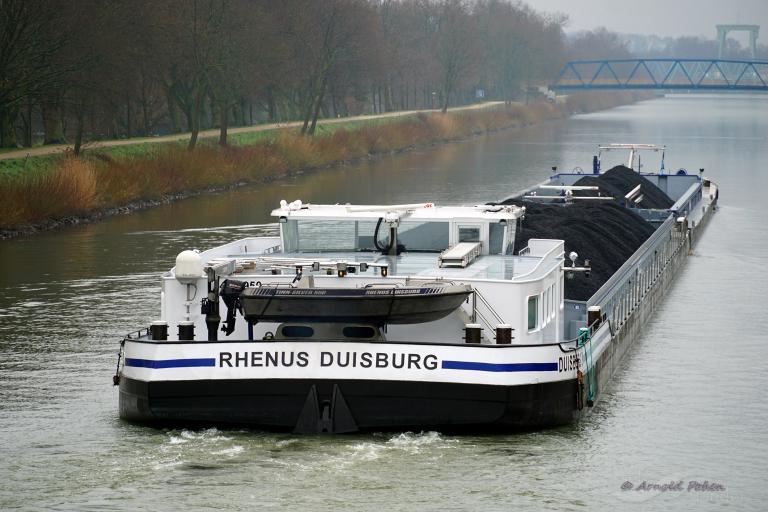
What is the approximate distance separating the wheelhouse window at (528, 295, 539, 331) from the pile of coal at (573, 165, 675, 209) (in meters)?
26.7

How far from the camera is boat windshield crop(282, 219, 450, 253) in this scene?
2300 cm

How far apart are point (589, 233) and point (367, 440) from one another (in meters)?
15.1

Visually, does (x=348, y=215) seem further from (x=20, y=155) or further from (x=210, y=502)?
(x=20, y=155)

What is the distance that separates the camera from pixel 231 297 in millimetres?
19891

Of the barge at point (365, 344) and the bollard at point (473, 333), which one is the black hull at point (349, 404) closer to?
A: the barge at point (365, 344)

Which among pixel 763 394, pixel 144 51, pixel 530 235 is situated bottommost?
pixel 763 394

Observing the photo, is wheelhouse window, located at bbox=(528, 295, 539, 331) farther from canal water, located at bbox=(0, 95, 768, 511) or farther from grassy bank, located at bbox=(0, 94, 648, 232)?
grassy bank, located at bbox=(0, 94, 648, 232)

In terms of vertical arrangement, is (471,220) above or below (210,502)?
above

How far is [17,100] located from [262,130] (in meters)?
30.1

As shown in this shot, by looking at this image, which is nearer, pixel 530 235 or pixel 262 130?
pixel 530 235

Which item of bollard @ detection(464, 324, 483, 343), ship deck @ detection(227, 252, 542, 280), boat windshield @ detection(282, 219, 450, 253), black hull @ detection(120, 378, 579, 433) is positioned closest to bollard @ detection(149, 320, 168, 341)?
black hull @ detection(120, 378, 579, 433)

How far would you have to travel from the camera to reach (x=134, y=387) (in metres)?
19.8

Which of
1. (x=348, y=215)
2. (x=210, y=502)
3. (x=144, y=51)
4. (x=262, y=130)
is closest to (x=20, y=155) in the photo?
(x=144, y=51)

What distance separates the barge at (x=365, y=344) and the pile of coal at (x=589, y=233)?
536 cm
